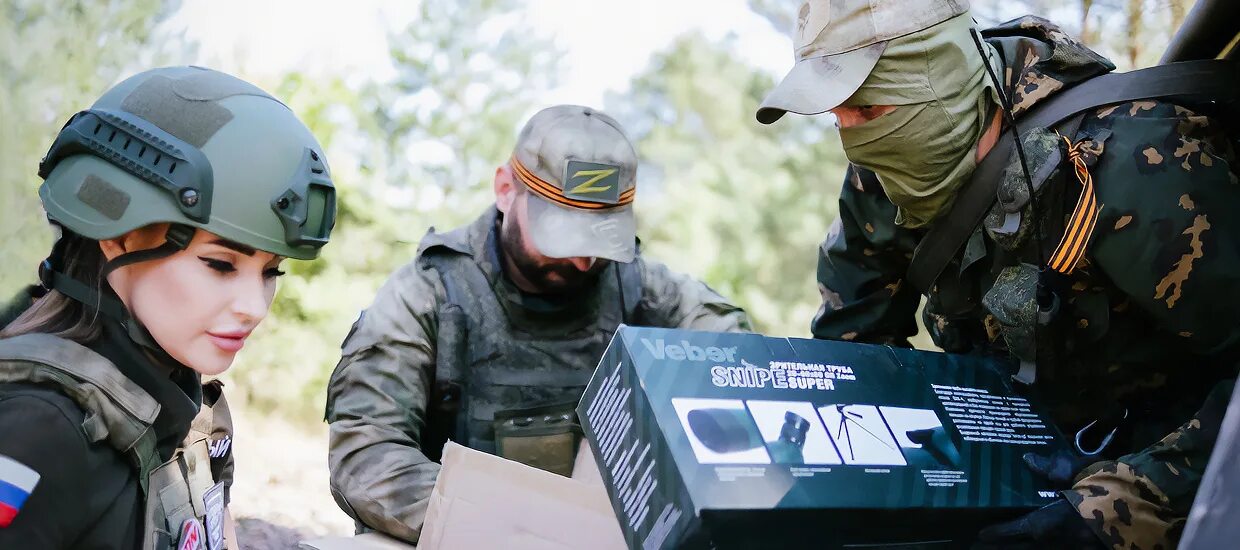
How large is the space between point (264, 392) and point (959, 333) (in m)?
4.20

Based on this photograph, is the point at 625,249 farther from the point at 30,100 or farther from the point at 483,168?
the point at 483,168

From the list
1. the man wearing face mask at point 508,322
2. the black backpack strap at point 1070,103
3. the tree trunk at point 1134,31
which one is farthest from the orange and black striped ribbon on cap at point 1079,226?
the tree trunk at point 1134,31

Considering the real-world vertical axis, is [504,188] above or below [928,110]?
below

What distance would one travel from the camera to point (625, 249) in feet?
9.52

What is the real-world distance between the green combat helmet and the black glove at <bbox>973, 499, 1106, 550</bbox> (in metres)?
1.34

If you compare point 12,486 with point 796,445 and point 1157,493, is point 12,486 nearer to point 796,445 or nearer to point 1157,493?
point 796,445

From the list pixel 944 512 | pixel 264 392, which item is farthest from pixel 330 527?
pixel 944 512

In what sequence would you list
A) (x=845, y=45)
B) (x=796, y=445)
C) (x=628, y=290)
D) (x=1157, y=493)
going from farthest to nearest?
(x=628, y=290), (x=845, y=45), (x=1157, y=493), (x=796, y=445)

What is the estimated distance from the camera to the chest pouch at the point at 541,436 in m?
2.90

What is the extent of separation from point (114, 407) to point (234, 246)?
1.14 ft

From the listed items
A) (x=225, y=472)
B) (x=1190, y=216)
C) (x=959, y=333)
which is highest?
(x=1190, y=216)

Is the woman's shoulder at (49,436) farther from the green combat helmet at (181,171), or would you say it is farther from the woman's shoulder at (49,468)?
the green combat helmet at (181,171)

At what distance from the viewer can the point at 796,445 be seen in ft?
5.66

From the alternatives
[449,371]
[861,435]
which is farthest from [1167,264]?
[449,371]
